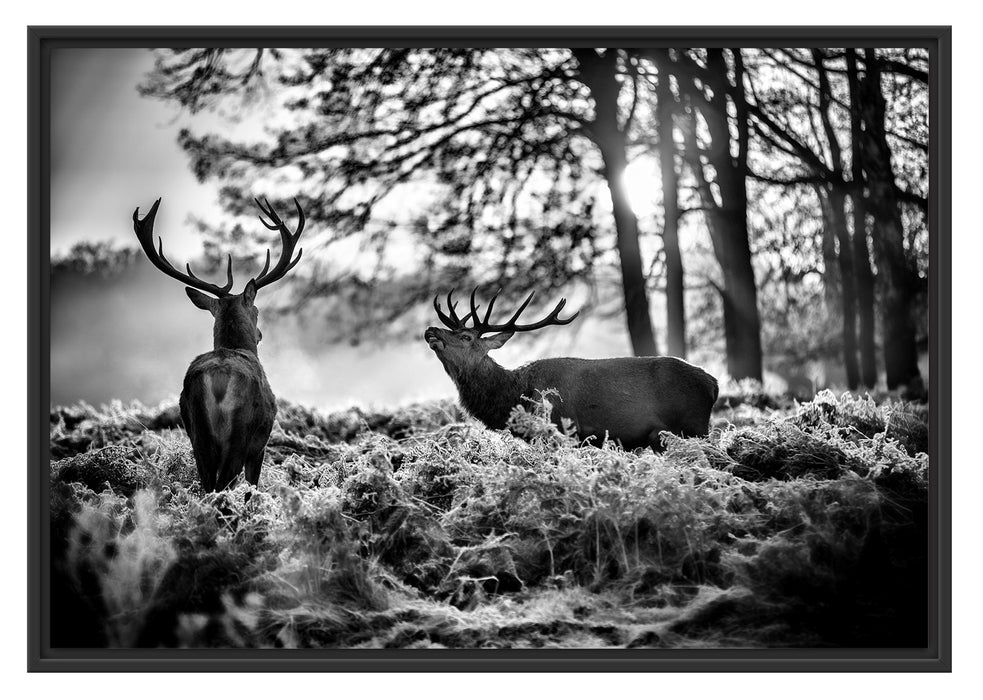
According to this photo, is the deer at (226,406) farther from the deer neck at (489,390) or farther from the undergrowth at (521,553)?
the deer neck at (489,390)

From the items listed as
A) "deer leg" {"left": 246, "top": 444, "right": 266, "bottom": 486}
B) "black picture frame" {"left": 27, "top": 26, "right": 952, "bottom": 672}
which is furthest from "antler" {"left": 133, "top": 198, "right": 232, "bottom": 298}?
"deer leg" {"left": 246, "top": 444, "right": 266, "bottom": 486}

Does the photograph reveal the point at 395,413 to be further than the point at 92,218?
Yes

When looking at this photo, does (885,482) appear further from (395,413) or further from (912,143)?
(395,413)

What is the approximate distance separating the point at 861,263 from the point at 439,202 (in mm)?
3340

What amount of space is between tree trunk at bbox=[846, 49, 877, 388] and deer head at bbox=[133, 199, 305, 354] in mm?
4022

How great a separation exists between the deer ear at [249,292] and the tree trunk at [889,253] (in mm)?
4454

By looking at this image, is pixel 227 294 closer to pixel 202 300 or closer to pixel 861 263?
pixel 202 300

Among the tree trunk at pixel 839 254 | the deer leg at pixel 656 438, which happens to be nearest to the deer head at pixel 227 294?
the deer leg at pixel 656 438

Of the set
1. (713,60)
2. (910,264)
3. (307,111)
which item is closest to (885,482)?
(910,264)

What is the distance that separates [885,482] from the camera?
20.4 ft

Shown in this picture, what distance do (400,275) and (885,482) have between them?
169 inches

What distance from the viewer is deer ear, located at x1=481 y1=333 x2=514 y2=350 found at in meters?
7.57

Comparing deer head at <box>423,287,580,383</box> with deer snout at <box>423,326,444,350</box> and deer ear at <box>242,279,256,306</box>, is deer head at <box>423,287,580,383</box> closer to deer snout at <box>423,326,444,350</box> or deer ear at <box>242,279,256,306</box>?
deer snout at <box>423,326,444,350</box>

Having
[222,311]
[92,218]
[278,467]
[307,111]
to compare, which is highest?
[307,111]
